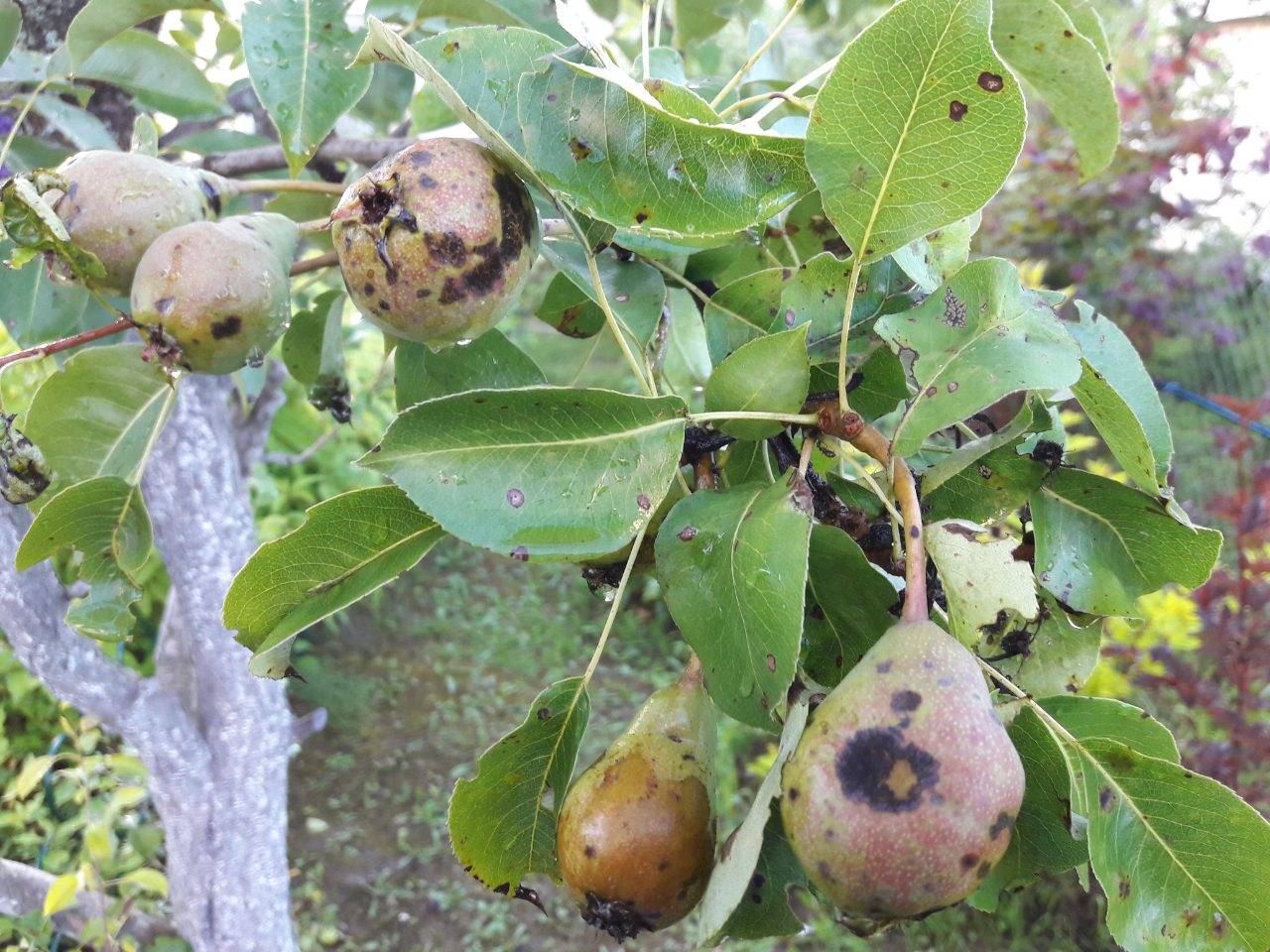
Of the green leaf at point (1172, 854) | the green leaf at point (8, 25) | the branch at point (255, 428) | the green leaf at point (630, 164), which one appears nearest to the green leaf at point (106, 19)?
the green leaf at point (8, 25)

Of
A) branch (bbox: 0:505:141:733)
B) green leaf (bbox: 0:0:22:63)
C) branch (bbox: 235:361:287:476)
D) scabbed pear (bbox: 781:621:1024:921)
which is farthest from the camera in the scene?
branch (bbox: 235:361:287:476)

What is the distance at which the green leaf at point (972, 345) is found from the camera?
57cm

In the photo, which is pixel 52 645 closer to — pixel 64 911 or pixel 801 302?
pixel 64 911

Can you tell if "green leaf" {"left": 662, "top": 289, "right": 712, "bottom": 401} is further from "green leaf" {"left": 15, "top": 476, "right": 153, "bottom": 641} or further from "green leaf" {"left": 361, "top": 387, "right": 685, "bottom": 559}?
"green leaf" {"left": 15, "top": 476, "right": 153, "bottom": 641}

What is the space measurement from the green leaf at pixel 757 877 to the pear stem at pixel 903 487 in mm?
91

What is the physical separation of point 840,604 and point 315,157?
2.49ft

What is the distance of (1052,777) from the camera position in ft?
2.01

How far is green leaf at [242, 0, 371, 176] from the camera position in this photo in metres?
0.75

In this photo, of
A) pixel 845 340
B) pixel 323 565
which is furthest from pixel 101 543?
pixel 845 340

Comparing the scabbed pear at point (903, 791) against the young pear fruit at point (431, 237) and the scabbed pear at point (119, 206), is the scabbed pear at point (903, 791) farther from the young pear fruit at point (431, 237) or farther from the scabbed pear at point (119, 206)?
the scabbed pear at point (119, 206)

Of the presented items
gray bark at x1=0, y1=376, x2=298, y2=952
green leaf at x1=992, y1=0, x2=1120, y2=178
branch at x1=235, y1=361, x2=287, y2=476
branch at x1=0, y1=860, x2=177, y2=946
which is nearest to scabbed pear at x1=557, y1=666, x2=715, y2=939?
green leaf at x1=992, y1=0, x2=1120, y2=178

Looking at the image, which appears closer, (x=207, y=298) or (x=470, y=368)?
(x=207, y=298)

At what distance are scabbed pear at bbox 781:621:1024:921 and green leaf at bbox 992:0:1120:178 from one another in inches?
20.6

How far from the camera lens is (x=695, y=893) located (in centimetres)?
61
